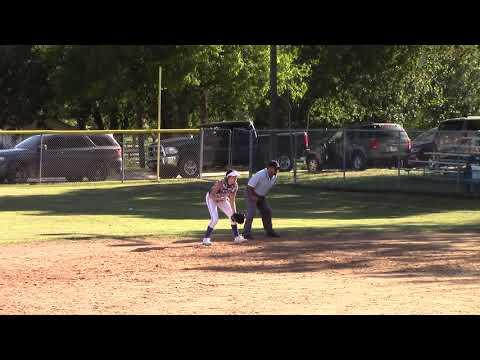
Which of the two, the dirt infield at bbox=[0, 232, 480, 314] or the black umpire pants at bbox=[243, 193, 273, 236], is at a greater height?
the black umpire pants at bbox=[243, 193, 273, 236]

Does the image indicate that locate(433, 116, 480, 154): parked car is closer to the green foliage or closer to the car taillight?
the car taillight

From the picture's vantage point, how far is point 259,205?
60.6 ft

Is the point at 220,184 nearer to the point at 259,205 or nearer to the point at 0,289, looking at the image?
the point at 259,205

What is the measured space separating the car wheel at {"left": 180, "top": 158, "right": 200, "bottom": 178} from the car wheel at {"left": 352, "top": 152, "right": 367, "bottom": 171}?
20.4ft

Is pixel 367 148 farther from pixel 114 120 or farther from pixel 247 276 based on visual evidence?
pixel 114 120

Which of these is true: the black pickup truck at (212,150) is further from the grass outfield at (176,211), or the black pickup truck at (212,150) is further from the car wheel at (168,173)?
the grass outfield at (176,211)

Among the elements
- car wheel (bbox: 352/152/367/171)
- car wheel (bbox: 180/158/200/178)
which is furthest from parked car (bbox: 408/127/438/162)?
car wheel (bbox: 180/158/200/178)

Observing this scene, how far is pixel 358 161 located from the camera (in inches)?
1334

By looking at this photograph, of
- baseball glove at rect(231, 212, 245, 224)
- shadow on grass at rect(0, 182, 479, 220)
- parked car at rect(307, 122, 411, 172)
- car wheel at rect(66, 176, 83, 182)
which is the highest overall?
parked car at rect(307, 122, 411, 172)

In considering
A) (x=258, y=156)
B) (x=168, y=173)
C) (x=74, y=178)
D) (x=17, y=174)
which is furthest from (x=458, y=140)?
(x=17, y=174)

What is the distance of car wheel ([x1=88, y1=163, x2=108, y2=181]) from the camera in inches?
1367

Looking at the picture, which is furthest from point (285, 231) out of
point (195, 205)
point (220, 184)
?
point (195, 205)

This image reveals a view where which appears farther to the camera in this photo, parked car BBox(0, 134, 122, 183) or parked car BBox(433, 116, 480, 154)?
parked car BBox(0, 134, 122, 183)

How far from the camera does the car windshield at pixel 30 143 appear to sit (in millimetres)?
33469
